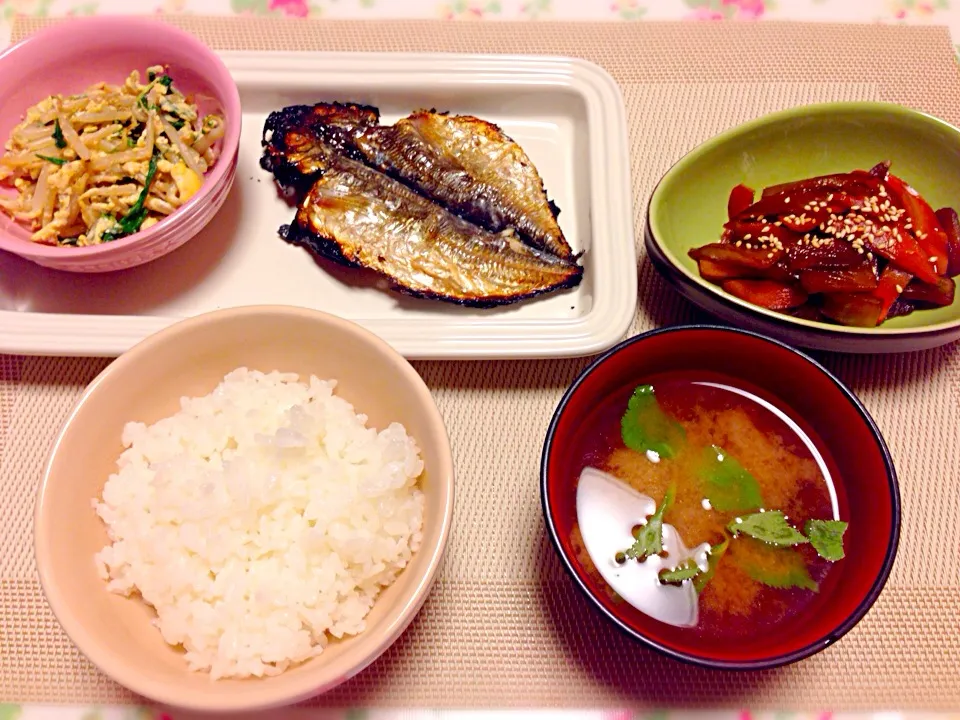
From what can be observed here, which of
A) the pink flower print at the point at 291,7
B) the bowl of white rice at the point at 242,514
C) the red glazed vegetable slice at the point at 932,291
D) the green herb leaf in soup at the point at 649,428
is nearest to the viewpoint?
the bowl of white rice at the point at 242,514

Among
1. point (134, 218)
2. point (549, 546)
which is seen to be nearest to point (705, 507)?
point (549, 546)

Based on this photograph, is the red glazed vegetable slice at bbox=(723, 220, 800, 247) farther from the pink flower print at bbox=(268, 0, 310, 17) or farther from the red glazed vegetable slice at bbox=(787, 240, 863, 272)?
the pink flower print at bbox=(268, 0, 310, 17)

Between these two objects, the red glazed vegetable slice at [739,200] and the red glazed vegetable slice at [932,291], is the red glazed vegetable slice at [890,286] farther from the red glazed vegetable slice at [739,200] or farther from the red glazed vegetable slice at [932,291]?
the red glazed vegetable slice at [739,200]

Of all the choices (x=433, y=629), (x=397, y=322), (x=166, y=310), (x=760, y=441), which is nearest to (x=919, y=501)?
(x=760, y=441)

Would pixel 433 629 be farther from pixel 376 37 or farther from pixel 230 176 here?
pixel 376 37

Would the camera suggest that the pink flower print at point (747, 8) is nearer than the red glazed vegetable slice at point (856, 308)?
No

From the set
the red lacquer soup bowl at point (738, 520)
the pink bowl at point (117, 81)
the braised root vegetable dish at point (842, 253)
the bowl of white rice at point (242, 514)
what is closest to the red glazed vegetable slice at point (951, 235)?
the braised root vegetable dish at point (842, 253)
